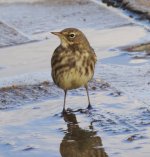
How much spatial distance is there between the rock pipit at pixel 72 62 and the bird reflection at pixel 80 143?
2.10 ft

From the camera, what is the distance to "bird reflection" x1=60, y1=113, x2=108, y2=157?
6.70 meters

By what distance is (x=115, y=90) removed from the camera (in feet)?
29.0

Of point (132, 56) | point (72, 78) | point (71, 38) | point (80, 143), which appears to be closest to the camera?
point (80, 143)

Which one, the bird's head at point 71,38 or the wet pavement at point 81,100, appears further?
the bird's head at point 71,38

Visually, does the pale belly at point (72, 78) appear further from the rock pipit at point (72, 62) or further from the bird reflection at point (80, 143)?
the bird reflection at point (80, 143)

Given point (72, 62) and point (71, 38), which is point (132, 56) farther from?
point (72, 62)

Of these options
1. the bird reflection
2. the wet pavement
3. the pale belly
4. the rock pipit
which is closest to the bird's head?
the rock pipit

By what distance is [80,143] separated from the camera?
7000 millimetres

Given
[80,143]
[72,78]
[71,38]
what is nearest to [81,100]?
[72,78]

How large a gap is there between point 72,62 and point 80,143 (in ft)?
4.65

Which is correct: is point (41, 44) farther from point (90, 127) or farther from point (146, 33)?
point (90, 127)

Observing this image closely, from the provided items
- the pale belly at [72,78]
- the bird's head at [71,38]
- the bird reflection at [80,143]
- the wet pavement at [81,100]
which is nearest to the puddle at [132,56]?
the wet pavement at [81,100]

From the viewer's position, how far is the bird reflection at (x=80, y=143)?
6697mm

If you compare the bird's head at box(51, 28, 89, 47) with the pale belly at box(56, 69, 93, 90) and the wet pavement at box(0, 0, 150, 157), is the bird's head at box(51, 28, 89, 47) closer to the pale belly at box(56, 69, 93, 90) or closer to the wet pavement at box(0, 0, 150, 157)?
the pale belly at box(56, 69, 93, 90)
